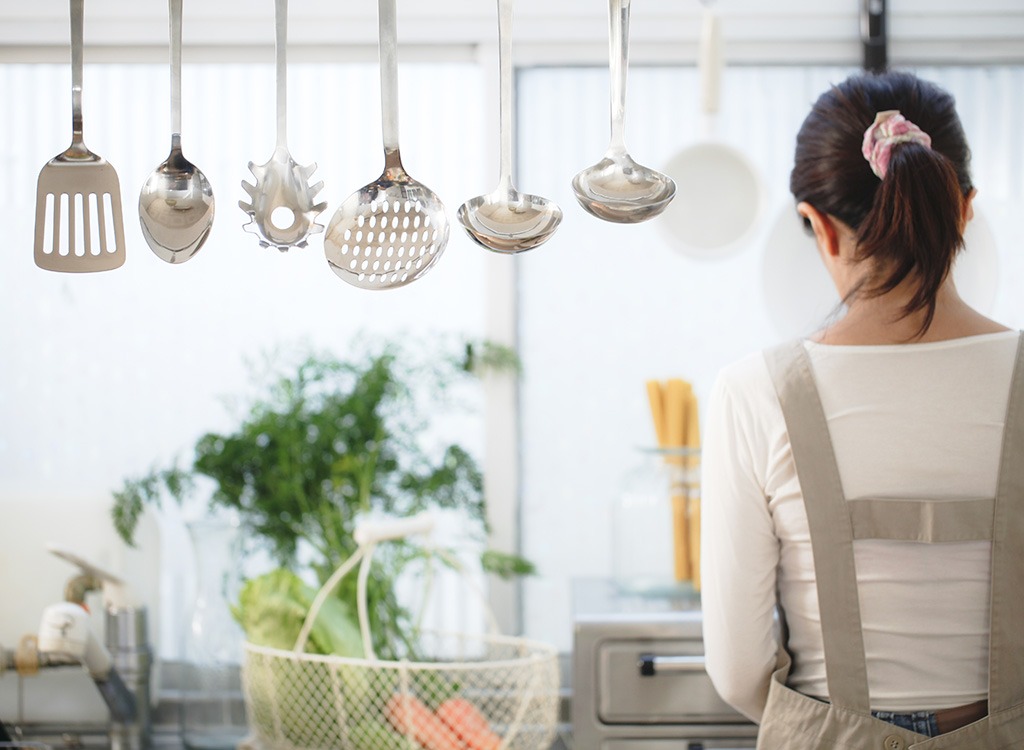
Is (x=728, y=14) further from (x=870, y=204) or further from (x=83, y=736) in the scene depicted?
(x=83, y=736)

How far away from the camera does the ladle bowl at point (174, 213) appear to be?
29.7 inches

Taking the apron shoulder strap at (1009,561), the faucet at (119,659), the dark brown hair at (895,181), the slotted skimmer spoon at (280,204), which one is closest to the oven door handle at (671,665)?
the apron shoulder strap at (1009,561)

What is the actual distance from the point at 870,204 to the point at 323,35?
124 cm

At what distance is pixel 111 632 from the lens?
5.61 ft

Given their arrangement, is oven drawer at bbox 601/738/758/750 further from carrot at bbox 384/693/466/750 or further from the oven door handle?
carrot at bbox 384/693/466/750

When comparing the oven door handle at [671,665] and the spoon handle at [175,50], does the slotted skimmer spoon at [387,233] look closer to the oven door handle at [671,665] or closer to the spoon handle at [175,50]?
the spoon handle at [175,50]

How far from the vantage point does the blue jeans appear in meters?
0.94

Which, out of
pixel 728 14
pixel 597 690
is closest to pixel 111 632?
pixel 597 690

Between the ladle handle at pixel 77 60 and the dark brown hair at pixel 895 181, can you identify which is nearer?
the ladle handle at pixel 77 60

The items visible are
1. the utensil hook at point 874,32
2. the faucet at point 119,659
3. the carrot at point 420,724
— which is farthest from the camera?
the utensil hook at point 874,32

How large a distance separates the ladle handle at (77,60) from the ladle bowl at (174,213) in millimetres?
70

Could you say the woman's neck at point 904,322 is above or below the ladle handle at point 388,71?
below

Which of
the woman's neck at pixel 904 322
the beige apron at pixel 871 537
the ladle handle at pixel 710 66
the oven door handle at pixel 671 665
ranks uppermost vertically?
the ladle handle at pixel 710 66

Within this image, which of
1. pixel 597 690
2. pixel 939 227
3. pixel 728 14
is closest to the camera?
pixel 939 227
